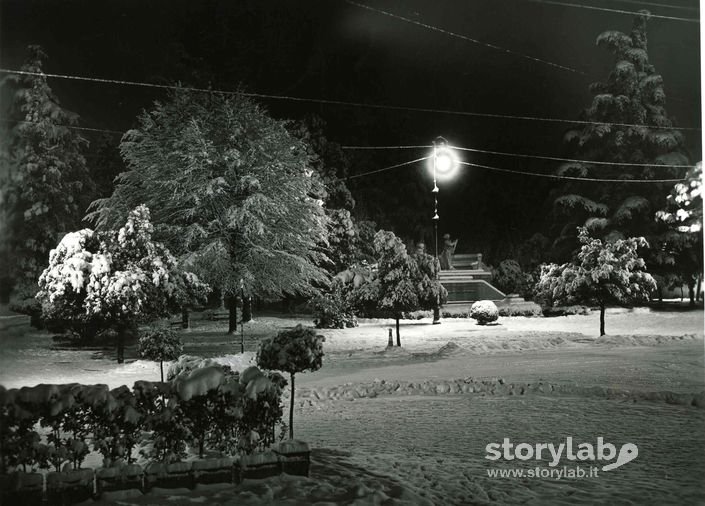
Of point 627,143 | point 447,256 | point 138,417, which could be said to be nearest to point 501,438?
point 138,417

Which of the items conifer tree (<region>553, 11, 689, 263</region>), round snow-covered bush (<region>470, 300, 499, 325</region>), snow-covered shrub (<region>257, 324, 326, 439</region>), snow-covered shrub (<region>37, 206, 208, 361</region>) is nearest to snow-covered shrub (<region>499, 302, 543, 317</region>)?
conifer tree (<region>553, 11, 689, 263</region>)

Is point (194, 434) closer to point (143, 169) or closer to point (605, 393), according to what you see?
point (605, 393)

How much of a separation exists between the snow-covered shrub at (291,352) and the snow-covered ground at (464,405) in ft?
3.47

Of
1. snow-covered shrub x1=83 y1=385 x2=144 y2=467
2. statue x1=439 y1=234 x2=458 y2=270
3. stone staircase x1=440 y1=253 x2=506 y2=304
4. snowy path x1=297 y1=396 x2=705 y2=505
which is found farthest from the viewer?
statue x1=439 y1=234 x2=458 y2=270

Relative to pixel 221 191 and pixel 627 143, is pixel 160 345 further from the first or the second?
pixel 627 143

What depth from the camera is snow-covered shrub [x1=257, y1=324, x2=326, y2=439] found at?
291 inches

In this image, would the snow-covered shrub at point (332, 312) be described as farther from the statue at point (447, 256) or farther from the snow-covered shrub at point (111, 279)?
the statue at point (447, 256)

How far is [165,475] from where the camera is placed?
18.9 feet

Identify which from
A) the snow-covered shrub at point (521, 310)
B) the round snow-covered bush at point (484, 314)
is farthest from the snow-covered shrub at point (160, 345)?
the snow-covered shrub at point (521, 310)

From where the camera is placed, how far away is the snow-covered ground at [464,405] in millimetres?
6145

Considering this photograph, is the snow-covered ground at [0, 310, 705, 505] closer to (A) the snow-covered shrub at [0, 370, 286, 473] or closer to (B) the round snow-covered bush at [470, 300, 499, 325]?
(A) the snow-covered shrub at [0, 370, 286, 473]

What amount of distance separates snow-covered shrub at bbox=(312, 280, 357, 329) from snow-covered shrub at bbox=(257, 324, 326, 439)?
13771 millimetres

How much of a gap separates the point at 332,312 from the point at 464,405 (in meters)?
11.4

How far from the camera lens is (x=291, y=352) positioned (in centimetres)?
742
